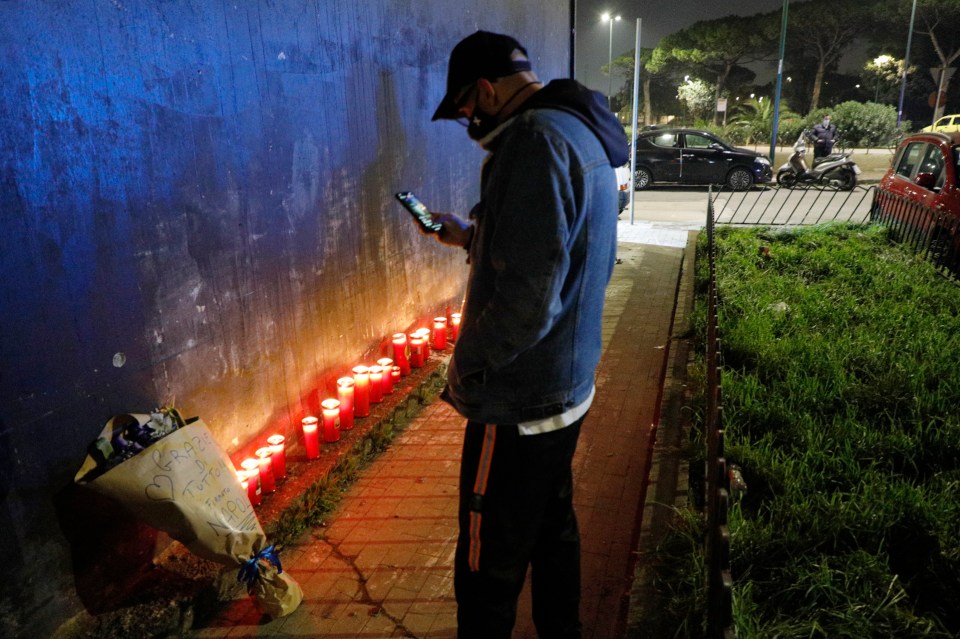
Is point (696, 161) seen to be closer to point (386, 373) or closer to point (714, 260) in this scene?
point (714, 260)

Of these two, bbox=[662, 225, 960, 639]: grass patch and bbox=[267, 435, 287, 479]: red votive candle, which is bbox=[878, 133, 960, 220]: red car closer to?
bbox=[662, 225, 960, 639]: grass patch

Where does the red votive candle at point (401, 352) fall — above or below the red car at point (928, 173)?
below

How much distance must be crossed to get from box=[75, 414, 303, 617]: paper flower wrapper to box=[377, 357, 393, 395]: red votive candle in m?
1.89

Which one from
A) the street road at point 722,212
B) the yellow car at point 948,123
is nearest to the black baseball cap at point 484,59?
the street road at point 722,212

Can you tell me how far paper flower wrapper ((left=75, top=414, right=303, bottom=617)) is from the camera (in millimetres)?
2344

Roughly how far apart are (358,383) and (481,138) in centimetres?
265

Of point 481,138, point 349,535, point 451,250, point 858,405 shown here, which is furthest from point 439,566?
point 451,250

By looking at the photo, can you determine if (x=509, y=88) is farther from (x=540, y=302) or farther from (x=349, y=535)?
(x=349, y=535)

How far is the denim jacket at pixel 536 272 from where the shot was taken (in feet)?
5.47

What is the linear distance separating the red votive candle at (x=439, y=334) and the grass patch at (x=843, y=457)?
7.24ft

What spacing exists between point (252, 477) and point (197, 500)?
81 centimetres

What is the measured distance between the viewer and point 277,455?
3541 mm

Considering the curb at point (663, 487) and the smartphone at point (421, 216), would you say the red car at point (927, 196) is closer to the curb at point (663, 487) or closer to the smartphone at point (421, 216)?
the curb at point (663, 487)

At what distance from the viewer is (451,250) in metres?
5.89
